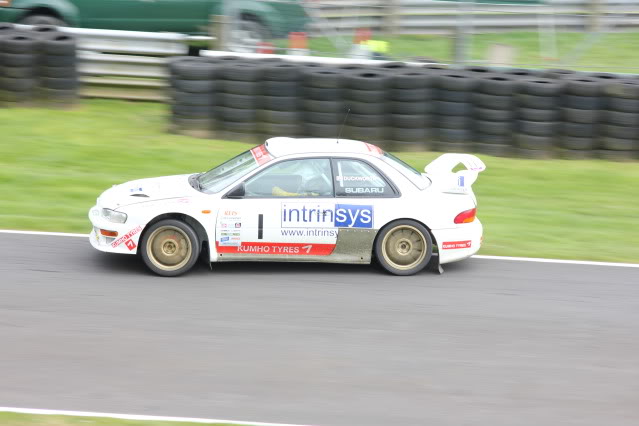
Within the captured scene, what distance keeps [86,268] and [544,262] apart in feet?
15.7

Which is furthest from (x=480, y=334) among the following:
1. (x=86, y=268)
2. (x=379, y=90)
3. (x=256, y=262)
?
(x=379, y=90)

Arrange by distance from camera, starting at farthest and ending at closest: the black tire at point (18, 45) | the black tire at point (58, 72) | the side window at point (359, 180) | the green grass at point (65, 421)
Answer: the black tire at point (58, 72) → the black tire at point (18, 45) → the side window at point (359, 180) → the green grass at point (65, 421)

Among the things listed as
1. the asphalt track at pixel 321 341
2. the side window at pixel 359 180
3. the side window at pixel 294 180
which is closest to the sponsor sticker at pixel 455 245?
the asphalt track at pixel 321 341

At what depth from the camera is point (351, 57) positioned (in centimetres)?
1451

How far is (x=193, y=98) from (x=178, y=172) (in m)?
1.65

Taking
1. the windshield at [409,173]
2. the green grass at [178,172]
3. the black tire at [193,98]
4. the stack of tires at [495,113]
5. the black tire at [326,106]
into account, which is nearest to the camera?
the windshield at [409,173]

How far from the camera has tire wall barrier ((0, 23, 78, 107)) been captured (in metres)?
13.5

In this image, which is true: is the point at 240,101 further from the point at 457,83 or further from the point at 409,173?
the point at 409,173

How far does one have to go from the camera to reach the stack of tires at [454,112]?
12.7 m

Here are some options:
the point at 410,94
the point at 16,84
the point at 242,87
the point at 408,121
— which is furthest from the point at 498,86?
the point at 16,84

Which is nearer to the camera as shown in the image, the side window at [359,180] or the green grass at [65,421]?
the green grass at [65,421]

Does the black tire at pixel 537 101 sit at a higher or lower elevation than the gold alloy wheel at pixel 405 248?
higher

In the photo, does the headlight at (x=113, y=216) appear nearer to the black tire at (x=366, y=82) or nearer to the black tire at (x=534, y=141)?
the black tire at (x=366, y=82)

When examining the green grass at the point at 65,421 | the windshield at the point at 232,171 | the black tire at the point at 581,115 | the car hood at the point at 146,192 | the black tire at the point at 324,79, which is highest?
the black tire at the point at 324,79
